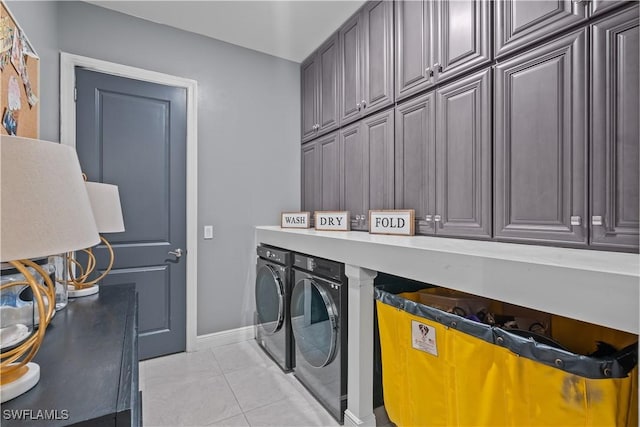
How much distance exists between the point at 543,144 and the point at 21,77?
2391mm

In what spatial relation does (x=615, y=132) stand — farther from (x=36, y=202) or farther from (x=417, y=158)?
(x=36, y=202)

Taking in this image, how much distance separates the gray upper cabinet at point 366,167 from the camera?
222 cm

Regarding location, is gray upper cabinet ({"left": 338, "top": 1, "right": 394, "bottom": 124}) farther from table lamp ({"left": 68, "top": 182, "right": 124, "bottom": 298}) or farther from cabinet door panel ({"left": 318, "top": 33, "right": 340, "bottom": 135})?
table lamp ({"left": 68, "top": 182, "right": 124, "bottom": 298})

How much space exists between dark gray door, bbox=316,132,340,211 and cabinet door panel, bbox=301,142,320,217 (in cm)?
8

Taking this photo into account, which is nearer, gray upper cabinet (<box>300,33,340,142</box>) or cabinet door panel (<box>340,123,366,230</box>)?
cabinet door panel (<box>340,123,366,230</box>)

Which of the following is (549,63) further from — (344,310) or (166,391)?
(166,391)

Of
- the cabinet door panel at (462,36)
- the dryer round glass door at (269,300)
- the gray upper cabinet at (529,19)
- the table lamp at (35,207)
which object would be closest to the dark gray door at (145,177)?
the dryer round glass door at (269,300)

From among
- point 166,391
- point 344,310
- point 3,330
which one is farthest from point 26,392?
point 166,391

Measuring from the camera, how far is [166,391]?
7.04 feet

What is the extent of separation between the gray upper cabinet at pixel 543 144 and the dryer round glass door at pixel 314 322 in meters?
1.00

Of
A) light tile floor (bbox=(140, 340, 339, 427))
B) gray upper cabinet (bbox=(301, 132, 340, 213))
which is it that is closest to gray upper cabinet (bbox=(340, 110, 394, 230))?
gray upper cabinet (bbox=(301, 132, 340, 213))

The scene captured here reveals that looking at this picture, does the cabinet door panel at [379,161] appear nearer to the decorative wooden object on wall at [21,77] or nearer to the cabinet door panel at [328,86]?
the cabinet door panel at [328,86]

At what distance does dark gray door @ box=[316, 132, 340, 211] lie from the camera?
9.08 ft

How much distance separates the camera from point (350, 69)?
2.59 m
